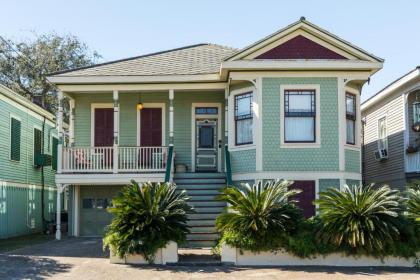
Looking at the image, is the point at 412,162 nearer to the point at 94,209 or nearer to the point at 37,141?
the point at 94,209

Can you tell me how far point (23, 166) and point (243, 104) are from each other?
416 inches

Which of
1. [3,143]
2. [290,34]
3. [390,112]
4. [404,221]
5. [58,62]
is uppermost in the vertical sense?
[58,62]

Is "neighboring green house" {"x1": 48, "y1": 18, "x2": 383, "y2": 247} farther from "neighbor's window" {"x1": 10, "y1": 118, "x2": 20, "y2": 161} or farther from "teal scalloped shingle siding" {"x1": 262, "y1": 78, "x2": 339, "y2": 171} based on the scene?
"neighbor's window" {"x1": 10, "y1": 118, "x2": 20, "y2": 161}

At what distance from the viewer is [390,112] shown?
2241 centimetres

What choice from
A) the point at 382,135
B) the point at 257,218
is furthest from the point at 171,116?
the point at 382,135

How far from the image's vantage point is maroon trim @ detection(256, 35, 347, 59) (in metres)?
17.0

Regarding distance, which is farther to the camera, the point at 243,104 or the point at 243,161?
the point at 243,104

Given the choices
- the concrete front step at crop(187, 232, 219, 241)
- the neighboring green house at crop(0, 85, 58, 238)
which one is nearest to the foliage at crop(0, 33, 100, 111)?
the neighboring green house at crop(0, 85, 58, 238)

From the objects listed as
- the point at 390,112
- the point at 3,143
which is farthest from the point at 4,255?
the point at 390,112

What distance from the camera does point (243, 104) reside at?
1748 centimetres

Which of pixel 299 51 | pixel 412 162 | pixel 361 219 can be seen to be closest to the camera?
pixel 361 219

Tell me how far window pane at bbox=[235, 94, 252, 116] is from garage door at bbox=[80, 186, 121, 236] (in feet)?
19.0

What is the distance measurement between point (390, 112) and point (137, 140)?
1001cm

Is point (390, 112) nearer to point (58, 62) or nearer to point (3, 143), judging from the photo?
point (3, 143)
